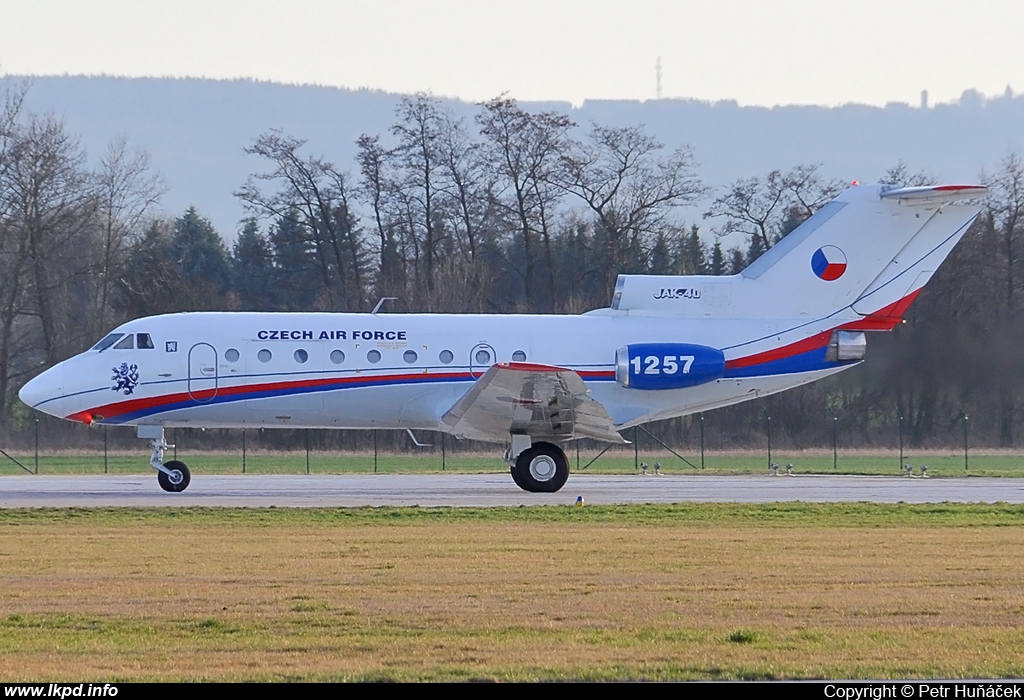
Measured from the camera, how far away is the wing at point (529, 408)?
21778mm

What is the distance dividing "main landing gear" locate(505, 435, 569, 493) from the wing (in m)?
0.23

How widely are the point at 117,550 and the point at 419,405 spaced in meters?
9.90

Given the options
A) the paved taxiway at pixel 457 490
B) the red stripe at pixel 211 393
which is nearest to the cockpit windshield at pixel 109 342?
the red stripe at pixel 211 393

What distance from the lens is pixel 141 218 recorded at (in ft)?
182

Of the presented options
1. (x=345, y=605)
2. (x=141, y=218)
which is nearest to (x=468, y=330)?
(x=345, y=605)

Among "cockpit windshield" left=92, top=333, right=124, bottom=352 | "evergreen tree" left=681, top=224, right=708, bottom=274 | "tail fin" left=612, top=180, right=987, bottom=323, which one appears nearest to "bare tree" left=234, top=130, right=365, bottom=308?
"evergreen tree" left=681, top=224, right=708, bottom=274

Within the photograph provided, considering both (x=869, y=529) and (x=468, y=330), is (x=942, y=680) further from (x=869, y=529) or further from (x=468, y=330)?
(x=468, y=330)

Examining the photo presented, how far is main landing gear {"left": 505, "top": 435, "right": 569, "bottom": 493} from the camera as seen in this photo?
23.6m

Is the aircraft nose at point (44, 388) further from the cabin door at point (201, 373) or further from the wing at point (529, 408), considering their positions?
the wing at point (529, 408)

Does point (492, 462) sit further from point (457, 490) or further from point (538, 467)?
point (538, 467)

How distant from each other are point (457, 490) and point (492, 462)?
11.9m

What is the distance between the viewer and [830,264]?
24875 millimetres

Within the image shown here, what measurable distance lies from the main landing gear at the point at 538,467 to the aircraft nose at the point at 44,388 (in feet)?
26.2
